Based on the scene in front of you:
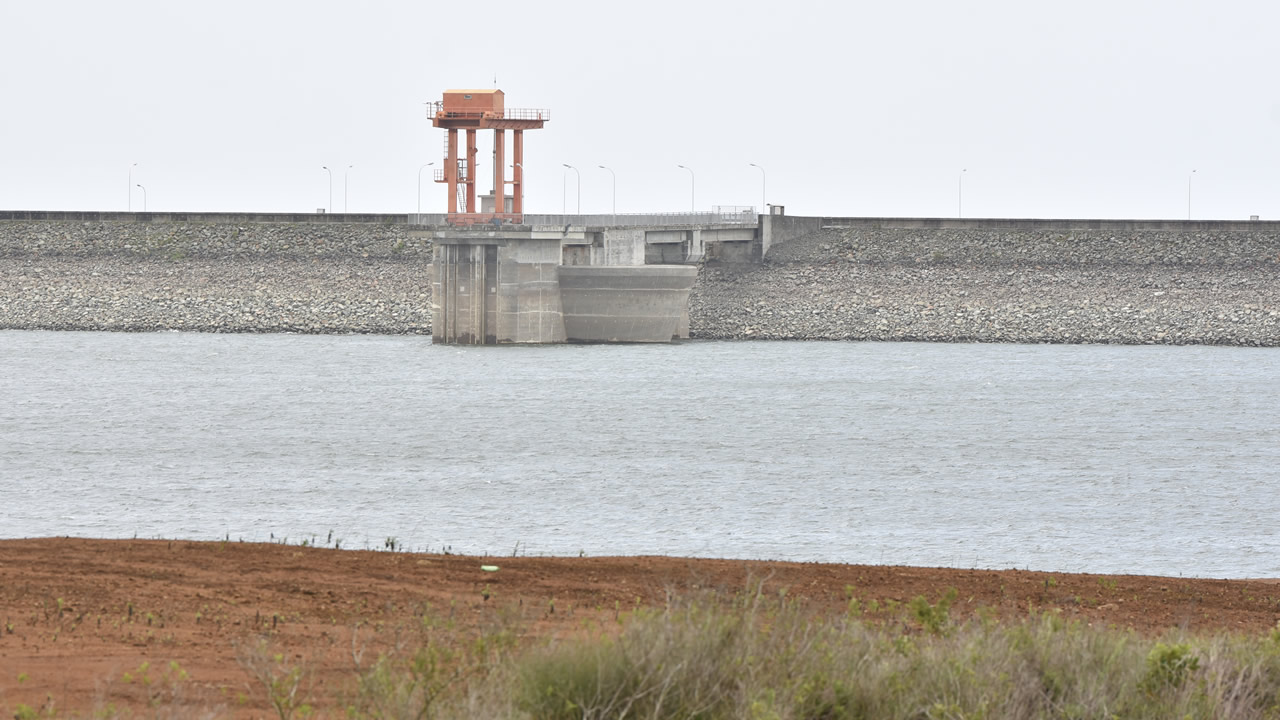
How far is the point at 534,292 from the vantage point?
2304 inches

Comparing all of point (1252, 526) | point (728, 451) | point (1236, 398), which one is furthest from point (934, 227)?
point (1252, 526)

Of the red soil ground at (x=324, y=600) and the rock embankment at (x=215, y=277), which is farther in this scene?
the rock embankment at (x=215, y=277)

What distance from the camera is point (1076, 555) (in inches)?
712

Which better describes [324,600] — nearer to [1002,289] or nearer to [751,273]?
[1002,289]

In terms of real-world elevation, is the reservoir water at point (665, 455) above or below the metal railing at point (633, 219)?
below

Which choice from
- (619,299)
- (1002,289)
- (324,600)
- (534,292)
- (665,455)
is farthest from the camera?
(1002,289)

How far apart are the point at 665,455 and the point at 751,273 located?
44.1 meters

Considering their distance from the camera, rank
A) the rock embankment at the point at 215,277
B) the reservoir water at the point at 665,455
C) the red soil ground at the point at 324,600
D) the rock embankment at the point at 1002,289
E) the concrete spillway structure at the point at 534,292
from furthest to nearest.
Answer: the rock embankment at the point at 215,277
the rock embankment at the point at 1002,289
the concrete spillway structure at the point at 534,292
the reservoir water at the point at 665,455
the red soil ground at the point at 324,600

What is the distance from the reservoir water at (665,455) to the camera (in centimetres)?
1916

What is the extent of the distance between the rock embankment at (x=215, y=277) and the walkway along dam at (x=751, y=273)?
11cm

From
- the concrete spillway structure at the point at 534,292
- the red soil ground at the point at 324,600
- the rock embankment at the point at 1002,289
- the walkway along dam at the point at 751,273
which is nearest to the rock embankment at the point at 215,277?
the walkway along dam at the point at 751,273

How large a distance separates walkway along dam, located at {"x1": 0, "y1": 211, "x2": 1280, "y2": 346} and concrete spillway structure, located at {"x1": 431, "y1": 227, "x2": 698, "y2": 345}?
3.34ft

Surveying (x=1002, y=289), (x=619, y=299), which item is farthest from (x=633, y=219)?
(x=1002, y=289)

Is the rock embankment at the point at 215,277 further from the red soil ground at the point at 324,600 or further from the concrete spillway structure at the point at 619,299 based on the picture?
the red soil ground at the point at 324,600
